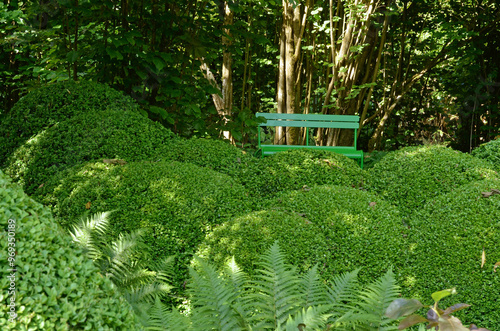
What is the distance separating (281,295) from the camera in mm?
1824

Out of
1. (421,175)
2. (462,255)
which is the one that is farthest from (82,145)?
(462,255)

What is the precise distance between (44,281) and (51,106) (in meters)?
4.06

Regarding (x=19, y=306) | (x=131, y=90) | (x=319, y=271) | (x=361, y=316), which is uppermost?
(x=131, y=90)

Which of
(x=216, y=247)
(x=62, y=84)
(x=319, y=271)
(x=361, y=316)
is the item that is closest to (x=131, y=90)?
(x=62, y=84)

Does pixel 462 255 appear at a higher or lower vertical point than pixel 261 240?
lower

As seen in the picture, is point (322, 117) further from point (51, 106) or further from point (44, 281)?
point (44, 281)

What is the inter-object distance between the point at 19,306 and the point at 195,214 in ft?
7.22

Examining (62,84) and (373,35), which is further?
(373,35)

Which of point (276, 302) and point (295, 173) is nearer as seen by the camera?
point (276, 302)

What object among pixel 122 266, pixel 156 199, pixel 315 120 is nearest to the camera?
pixel 122 266

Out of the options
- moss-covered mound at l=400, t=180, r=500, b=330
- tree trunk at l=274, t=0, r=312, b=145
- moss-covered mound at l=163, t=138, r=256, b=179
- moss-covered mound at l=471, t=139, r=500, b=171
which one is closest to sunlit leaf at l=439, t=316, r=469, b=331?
moss-covered mound at l=400, t=180, r=500, b=330

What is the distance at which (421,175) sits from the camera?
13.2 ft

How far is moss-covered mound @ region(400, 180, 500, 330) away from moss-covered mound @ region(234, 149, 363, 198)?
42.2 inches

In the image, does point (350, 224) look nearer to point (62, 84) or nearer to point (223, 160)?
point (223, 160)
